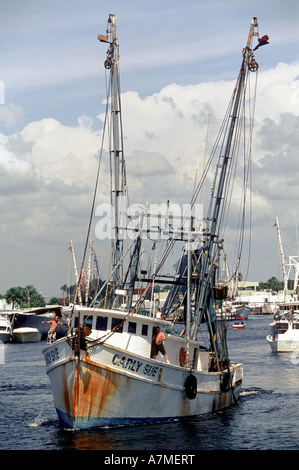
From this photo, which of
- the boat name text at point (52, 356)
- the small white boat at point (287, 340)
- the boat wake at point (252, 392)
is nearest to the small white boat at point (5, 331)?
the small white boat at point (287, 340)

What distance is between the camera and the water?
28.4 m

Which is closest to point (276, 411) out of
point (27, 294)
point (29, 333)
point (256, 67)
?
point (256, 67)

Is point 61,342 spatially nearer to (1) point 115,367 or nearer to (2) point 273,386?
(1) point 115,367

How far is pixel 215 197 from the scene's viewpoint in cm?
4166

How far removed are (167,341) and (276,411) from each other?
935 cm

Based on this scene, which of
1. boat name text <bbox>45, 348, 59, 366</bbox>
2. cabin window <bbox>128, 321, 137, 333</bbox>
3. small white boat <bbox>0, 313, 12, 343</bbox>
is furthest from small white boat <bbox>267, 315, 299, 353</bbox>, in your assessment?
boat name text <bbox>45, 348, 59, 366</bbox>

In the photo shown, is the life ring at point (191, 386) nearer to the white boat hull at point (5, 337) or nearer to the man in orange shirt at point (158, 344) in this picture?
the man in orange shirt at point (158, 344)

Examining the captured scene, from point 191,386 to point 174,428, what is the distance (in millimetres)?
2468

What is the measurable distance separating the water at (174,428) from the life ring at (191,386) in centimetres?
131

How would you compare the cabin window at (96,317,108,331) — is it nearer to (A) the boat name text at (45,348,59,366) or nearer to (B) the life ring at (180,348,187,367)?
(A) the boat name text at (45,348,59,366)

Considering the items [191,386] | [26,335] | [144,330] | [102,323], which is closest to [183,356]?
[191,386]

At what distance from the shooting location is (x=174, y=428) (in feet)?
102

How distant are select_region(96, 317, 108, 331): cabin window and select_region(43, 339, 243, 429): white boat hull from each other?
1.98 metres

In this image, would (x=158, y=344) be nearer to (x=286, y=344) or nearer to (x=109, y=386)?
(x=109, y=386)
